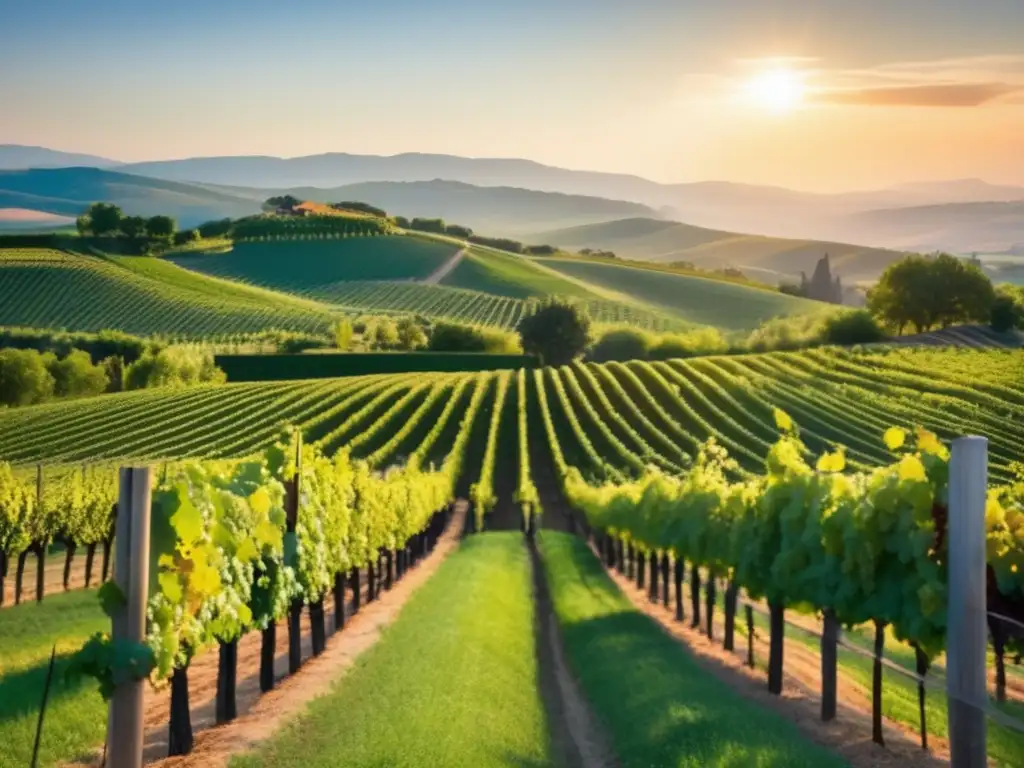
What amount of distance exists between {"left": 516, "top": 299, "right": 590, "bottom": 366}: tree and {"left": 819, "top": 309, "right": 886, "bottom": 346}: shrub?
17051 millimetres

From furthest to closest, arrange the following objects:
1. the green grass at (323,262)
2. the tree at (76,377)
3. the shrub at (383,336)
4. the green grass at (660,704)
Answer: the green grass at (323,262) → the shrub at (383,336) → the tree at (76,377) → the green grass at (660,704)

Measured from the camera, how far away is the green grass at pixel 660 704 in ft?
32.4

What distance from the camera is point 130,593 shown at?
7.02 meters

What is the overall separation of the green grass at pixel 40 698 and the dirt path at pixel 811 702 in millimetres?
6745

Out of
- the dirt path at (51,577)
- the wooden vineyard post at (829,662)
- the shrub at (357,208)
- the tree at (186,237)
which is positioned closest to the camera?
the wooden vineyard post at (829,662)

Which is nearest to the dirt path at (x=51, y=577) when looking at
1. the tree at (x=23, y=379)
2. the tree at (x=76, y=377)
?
the tree at (x=23, y=379)

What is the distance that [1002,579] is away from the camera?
10.9 m

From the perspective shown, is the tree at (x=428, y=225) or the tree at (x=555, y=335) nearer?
the tree at (x=555, y=335)

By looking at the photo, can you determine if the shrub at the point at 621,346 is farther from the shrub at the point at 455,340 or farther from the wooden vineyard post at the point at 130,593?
the wooden vineyard post at the point at 130,593

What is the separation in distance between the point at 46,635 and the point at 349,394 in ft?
160

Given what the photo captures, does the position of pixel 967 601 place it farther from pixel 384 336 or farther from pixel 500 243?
pixel 500 243

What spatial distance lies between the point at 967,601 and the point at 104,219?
11129cm

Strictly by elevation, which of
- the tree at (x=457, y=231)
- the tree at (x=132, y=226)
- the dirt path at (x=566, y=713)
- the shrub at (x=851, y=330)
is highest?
Answer: the tree at (x=457, y=231)

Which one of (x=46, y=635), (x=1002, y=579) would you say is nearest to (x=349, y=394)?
(x=46, y=635)
